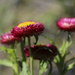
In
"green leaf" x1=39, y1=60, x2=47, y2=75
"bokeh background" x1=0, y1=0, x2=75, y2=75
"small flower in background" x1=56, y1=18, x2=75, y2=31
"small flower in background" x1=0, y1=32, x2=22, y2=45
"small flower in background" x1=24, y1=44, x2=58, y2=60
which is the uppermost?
"bokeh background" x1=0, y1=0, x2=75, y2=75

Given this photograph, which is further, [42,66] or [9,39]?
[9,39]

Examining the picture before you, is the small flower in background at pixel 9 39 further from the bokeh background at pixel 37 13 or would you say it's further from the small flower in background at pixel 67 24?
the bokeh background at pixel 37 13

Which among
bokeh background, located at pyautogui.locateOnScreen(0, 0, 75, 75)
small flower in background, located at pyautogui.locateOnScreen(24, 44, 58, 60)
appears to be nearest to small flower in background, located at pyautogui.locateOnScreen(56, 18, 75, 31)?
small flower in background, located at pyautogui.locateOnScreen(24, 44, 58, 60)

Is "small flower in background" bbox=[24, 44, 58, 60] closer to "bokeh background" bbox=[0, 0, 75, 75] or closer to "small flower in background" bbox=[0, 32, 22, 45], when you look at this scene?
"small flower in background" bbox=[0, 32, 22, 45]

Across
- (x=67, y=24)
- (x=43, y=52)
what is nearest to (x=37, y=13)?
(x=67, y=24)

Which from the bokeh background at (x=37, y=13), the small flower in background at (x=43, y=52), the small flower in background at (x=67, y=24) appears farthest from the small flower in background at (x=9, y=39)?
the bokeh background at (x=37, y=13)

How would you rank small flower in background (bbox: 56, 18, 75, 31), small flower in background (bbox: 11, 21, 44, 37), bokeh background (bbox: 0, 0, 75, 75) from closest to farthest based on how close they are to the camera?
small flower in background (bbox: 11, 21, 44, 37)
small flower in background (bbox: 56, 18, 75, 31)
bokeh background (bbox: 0, 0, 75, 75)

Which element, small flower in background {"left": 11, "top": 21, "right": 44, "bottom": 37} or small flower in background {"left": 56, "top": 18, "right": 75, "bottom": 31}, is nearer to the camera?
small flower in background {"left": 11, "top": 21, "right": 44, "bottom": 37}

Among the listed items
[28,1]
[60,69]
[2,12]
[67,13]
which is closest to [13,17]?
[2,12]

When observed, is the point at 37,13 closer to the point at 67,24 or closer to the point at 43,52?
the point at 67,24
